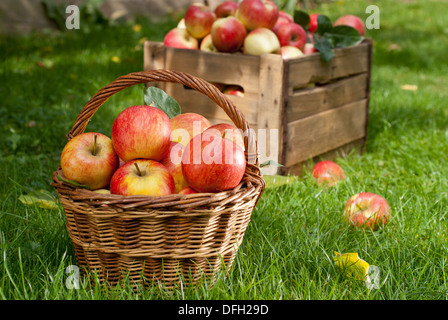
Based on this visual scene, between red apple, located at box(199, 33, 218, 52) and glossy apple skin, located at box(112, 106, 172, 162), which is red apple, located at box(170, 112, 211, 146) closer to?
glossy apple skin, located at box(112, 106, 172, 162)

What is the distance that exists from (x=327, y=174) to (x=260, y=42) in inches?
28.1

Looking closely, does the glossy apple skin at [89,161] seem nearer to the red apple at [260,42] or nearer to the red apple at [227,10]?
the red apple at [260,42]

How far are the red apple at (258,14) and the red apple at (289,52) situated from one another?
0.15m

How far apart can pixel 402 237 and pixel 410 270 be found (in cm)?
26

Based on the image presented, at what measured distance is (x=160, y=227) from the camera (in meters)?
1.44

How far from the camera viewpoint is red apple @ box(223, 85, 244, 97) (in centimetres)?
259

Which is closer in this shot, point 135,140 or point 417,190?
point 135,140

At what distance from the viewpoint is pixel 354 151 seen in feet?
10.4

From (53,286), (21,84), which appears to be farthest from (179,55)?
(21,84)

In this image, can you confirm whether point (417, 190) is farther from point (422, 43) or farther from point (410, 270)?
point (422, 43)

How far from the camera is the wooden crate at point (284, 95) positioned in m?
2.47

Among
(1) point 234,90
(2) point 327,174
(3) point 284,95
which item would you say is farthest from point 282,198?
(1) point 234,90

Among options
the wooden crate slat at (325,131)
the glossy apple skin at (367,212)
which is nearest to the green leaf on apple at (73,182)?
the glossy apple skin at (367,212)

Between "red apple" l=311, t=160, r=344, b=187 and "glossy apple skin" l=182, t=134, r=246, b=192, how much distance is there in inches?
41.6
